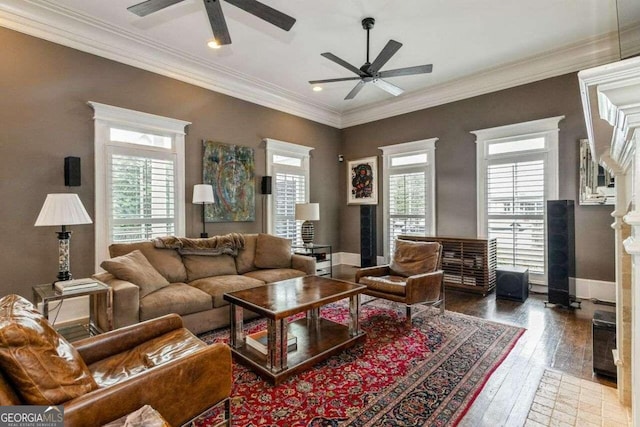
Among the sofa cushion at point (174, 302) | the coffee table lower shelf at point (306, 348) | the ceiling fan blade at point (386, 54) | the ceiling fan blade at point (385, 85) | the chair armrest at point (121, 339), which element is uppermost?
the ceiling fan blade at point (386, 54)

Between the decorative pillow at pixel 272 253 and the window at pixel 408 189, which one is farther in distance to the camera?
the window at pixel 408 189

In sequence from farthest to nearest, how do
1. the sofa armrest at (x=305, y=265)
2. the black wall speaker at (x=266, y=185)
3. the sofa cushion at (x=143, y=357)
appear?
the black wall speaker at (x=266, y=185), the sofa armrest at (x=305, y=265), the sofa cushion at (x=143, y=357)

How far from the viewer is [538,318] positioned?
3695mm

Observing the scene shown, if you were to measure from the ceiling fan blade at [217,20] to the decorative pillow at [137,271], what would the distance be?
7.67ft

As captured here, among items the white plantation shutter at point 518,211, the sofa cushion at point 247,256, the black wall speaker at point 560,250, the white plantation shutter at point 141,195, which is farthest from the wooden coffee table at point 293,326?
the white plantation shutter at point 518,211

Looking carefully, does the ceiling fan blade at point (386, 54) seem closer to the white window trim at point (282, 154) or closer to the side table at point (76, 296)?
the white window trim at point (282, 154)

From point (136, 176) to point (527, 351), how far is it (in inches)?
192

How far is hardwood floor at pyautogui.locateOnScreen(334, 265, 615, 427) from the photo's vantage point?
2048 mm

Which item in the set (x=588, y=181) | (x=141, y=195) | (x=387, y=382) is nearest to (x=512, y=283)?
(x=588, y=181)

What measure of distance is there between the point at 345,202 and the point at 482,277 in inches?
134

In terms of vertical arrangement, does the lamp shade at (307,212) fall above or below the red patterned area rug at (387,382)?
above

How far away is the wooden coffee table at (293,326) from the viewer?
2.35 meters

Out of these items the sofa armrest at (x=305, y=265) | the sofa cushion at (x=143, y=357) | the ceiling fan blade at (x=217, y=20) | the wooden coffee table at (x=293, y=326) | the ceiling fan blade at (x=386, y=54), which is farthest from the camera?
the sofa armrest at (x=305, y=265)

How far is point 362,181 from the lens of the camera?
275 inches
